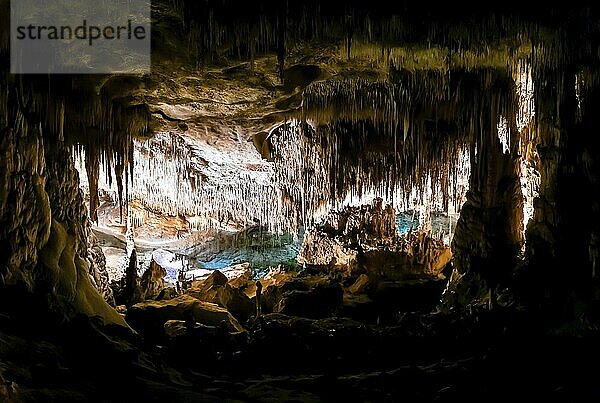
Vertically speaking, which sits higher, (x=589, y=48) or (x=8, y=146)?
(x=589, y=48)

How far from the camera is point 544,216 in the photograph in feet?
20.6

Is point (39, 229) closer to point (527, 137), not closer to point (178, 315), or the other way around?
point (178, 315)

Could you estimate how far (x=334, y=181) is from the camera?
11.7 m

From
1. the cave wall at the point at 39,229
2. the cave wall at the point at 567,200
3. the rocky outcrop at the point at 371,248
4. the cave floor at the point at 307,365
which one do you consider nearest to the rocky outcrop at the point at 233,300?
the rocky outcrop at the point at 371,248

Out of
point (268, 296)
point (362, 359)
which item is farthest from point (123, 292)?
point (362, 359)

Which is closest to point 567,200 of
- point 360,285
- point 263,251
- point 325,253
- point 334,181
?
point 334,181

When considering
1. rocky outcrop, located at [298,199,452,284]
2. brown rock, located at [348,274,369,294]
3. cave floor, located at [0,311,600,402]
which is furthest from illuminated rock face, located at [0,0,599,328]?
brown rock, located at [348,274,369,294]

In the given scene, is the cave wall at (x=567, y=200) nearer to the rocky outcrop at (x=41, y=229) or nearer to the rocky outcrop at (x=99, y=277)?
the rocky outcrop at (x=41, y=229)

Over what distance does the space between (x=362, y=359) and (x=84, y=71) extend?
4790 mm

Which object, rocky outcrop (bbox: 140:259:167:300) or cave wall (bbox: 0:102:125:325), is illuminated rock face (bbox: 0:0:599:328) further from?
rocky outcrop (bbox: 140:259:167:300)

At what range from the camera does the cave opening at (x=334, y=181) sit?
16.5ft

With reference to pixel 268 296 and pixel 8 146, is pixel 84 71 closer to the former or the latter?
pixel 8 146

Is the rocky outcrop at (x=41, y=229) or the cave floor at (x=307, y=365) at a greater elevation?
the rocky outcrop at (x=41, y=229)

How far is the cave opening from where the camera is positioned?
5031 millimetres
